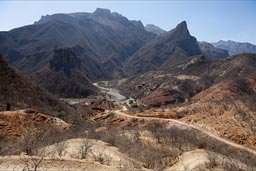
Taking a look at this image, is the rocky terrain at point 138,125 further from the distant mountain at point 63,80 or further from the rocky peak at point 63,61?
the rocky peak at point 63,61

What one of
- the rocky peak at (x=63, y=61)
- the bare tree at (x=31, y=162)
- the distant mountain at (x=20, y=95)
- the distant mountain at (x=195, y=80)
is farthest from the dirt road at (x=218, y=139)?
the rocky peak at (x=63, y=61)

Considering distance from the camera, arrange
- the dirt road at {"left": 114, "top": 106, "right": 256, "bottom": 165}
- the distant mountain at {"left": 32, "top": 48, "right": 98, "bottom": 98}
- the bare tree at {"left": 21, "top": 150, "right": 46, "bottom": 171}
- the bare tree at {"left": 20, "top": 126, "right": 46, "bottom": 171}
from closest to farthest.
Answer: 1. the bare tree at {"left": 21, "top": 150, "right": 46, "bottom": 171}
2. the bare tree at {"left": 20, "top": 126, "right": 46, "bottom": 171}
3. the dirt road at {"left": 114, "top": 106, "right": 256, "bottom": 165}
4. the distant mountain at {"left": 32, "top": 48, "right": 98, "bottom": 98}

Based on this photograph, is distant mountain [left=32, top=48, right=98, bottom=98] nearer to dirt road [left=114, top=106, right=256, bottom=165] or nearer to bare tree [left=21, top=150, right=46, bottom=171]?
dirt road [left=114, top=106, right=256, bottom=165]

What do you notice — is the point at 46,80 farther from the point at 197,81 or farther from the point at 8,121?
the point at 8,121

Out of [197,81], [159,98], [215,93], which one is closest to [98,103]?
[159,98]

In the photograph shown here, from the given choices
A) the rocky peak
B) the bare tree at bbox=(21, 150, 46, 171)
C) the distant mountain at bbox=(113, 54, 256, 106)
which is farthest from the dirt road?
the rocky peak

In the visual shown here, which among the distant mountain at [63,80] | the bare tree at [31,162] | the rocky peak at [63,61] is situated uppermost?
the rocky peak at [63,61]
